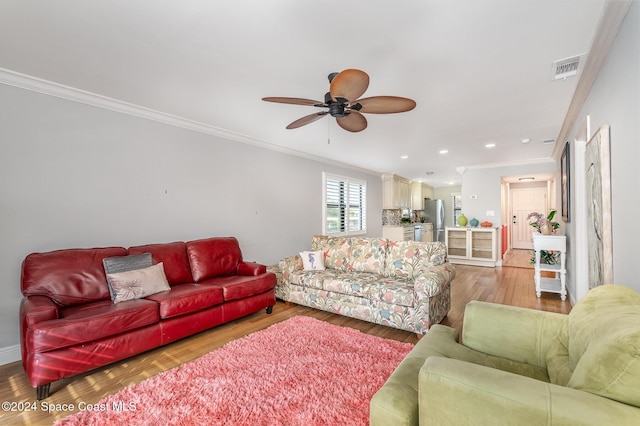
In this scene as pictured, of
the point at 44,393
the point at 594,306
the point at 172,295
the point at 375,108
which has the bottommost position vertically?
the point at 44,393

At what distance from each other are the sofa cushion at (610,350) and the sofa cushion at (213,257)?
332cm

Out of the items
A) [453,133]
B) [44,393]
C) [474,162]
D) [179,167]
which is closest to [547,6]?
[453,133]

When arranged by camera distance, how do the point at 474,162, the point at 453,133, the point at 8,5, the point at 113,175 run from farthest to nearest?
1. the point at 474,162
2. the point at 453,133
3. the point at 113,175
4. the point at 8,5

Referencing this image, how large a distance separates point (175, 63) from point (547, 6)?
2613 mm

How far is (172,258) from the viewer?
10.6ft

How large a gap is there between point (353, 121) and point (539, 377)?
2.13 meters

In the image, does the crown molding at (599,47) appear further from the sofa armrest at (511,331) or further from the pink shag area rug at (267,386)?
the pink shag area rug at (267,386)

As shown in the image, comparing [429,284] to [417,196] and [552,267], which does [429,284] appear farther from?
[417,196]

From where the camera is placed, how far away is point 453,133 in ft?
13.6

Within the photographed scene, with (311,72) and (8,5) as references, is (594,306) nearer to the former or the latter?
(311,72)

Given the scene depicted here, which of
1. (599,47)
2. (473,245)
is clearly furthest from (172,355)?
(473,245)

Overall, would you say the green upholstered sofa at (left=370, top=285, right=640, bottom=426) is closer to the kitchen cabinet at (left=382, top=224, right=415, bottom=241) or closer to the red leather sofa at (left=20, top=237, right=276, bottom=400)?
the red leather sofa at (left=20, top=237, right=276, bottom=400)

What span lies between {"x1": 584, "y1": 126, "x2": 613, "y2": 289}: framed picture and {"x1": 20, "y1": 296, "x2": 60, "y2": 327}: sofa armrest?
3.99 metres

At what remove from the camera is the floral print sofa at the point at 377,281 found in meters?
2.84
